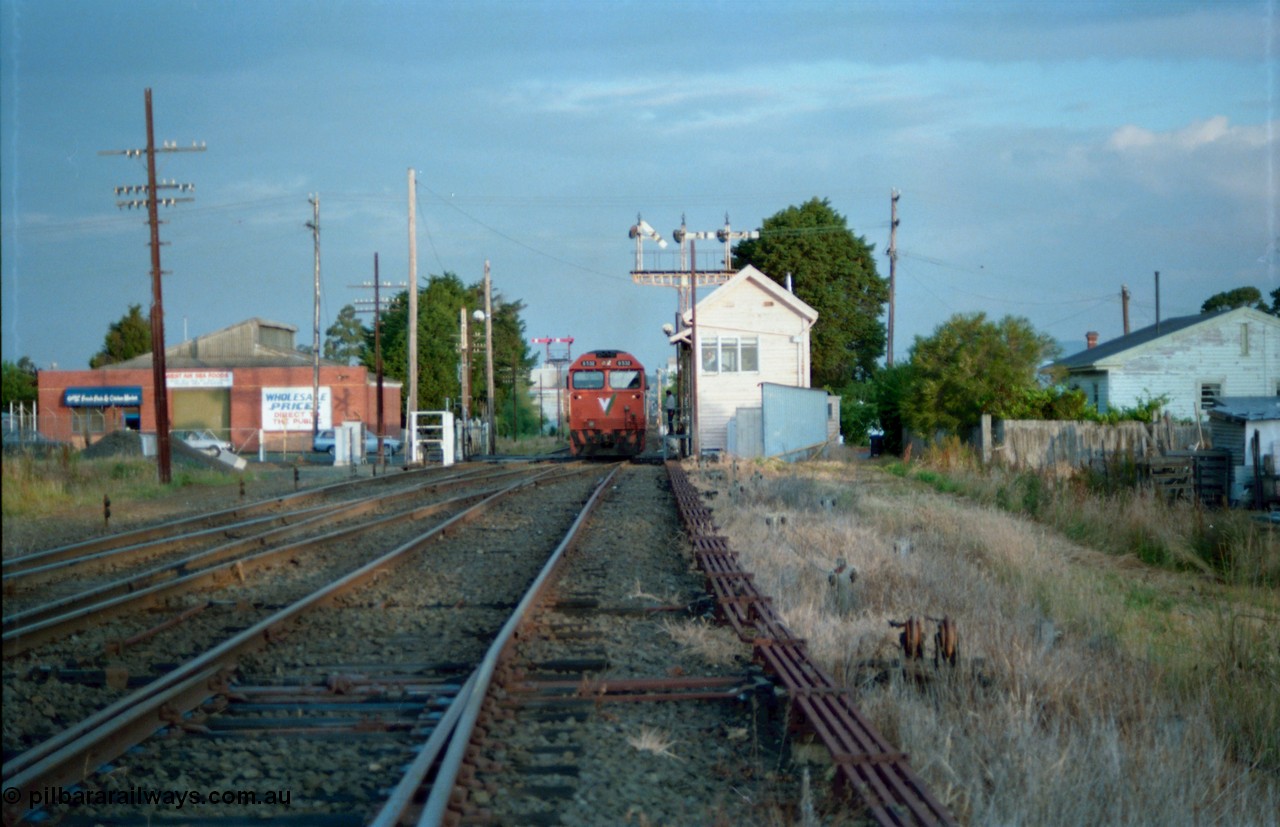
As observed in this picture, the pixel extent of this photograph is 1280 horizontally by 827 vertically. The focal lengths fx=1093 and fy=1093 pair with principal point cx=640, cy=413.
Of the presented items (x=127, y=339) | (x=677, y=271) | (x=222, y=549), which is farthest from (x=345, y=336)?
(x=222, y=549)

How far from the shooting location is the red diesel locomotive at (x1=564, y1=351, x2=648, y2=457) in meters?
34.6

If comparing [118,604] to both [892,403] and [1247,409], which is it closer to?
[1247,409]

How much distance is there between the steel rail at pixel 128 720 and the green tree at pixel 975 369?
24.9 m

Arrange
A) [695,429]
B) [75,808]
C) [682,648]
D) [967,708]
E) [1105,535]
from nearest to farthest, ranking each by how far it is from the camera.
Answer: [75,808] < [967,708] < [682,648] < [1105,535] < [695,429]

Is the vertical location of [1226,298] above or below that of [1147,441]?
above

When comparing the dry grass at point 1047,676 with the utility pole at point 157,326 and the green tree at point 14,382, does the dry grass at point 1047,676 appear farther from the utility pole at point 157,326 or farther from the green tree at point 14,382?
the utility pole at point 157,326

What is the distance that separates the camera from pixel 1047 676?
592 cm

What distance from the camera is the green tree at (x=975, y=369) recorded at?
1154 inches

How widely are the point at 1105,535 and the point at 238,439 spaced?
163 feet

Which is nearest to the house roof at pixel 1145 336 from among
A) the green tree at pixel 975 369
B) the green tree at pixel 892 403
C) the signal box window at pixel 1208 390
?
the signal box window at pixel 1208 390

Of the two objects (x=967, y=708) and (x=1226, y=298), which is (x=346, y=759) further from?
(x=1226, y=298)

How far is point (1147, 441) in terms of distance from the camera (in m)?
24.1

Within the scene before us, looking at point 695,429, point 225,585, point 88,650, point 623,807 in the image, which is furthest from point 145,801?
point 695,429
